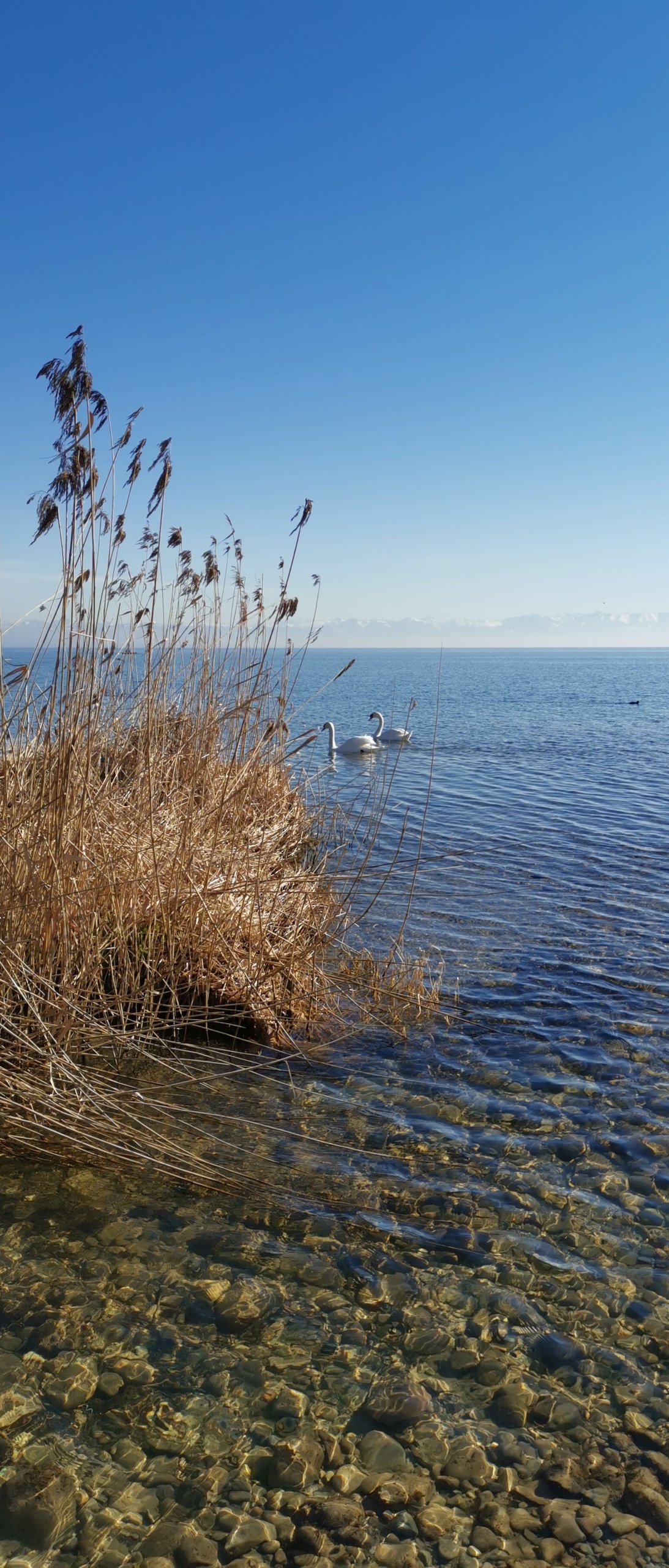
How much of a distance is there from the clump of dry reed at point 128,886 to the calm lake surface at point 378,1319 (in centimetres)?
38

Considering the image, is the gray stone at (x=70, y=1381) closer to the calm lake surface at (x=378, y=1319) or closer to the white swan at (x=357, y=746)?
the calm lake surface at (x=378, y=1319)

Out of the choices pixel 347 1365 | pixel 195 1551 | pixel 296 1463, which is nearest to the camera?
pixel 195 1551

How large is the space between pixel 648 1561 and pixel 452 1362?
0.76 meters

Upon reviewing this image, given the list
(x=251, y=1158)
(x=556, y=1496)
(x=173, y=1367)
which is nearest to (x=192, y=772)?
(x=251, y=1158)

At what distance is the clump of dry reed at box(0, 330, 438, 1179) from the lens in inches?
144

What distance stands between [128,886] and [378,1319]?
7.42 ft

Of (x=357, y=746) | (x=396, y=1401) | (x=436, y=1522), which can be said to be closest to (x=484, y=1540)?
(x=436, y=1522)

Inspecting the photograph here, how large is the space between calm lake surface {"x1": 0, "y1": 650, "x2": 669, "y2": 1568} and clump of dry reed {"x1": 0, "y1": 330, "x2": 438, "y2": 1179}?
0.38 m

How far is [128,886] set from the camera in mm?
4512

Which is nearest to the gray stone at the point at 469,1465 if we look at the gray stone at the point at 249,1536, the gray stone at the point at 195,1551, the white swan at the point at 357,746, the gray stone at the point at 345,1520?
the gray stone at the point at 345,1520

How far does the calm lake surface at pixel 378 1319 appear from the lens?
92.4 inches

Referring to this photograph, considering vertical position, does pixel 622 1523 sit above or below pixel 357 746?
below

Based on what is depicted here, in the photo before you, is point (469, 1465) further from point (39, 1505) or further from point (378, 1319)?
point (39, 1505)

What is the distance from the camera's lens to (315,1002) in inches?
215
